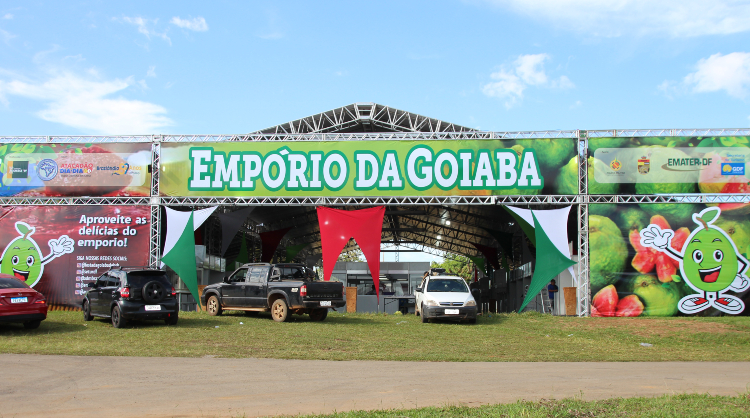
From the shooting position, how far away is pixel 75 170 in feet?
69.0

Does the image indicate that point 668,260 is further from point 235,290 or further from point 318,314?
point 235,290

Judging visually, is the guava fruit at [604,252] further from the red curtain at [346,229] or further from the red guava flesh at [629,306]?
the red curtain at [346,229]

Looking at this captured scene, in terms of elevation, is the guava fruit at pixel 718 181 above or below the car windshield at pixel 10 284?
above

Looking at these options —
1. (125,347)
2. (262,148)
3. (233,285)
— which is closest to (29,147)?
(262,148)

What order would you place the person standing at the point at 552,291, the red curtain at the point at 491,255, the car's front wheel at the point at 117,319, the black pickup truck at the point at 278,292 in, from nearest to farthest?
the car's front wheel at the point at 117,319 < the black pickup truck at the point at 278,292 < the person standing at the point at 552,291 < the red curtain at the point at 491,255

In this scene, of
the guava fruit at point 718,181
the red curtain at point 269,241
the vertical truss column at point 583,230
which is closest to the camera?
the vertical truss column at point 583,230

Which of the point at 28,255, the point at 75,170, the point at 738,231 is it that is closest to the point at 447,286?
the point at 738,231

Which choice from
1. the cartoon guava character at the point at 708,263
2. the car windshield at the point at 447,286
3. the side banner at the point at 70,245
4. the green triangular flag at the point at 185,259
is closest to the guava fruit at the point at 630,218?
the cartoon guava character at the point at 708,263

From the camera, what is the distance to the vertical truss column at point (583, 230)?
63.3 ft

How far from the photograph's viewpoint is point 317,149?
68.2 feet

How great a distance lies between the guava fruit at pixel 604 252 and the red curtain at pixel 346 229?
696cm

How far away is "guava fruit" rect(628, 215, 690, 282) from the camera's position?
62.5ft

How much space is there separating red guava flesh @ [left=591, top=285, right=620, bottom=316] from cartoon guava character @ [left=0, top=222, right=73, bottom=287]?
692 inches

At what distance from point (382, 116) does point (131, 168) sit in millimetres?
10784
